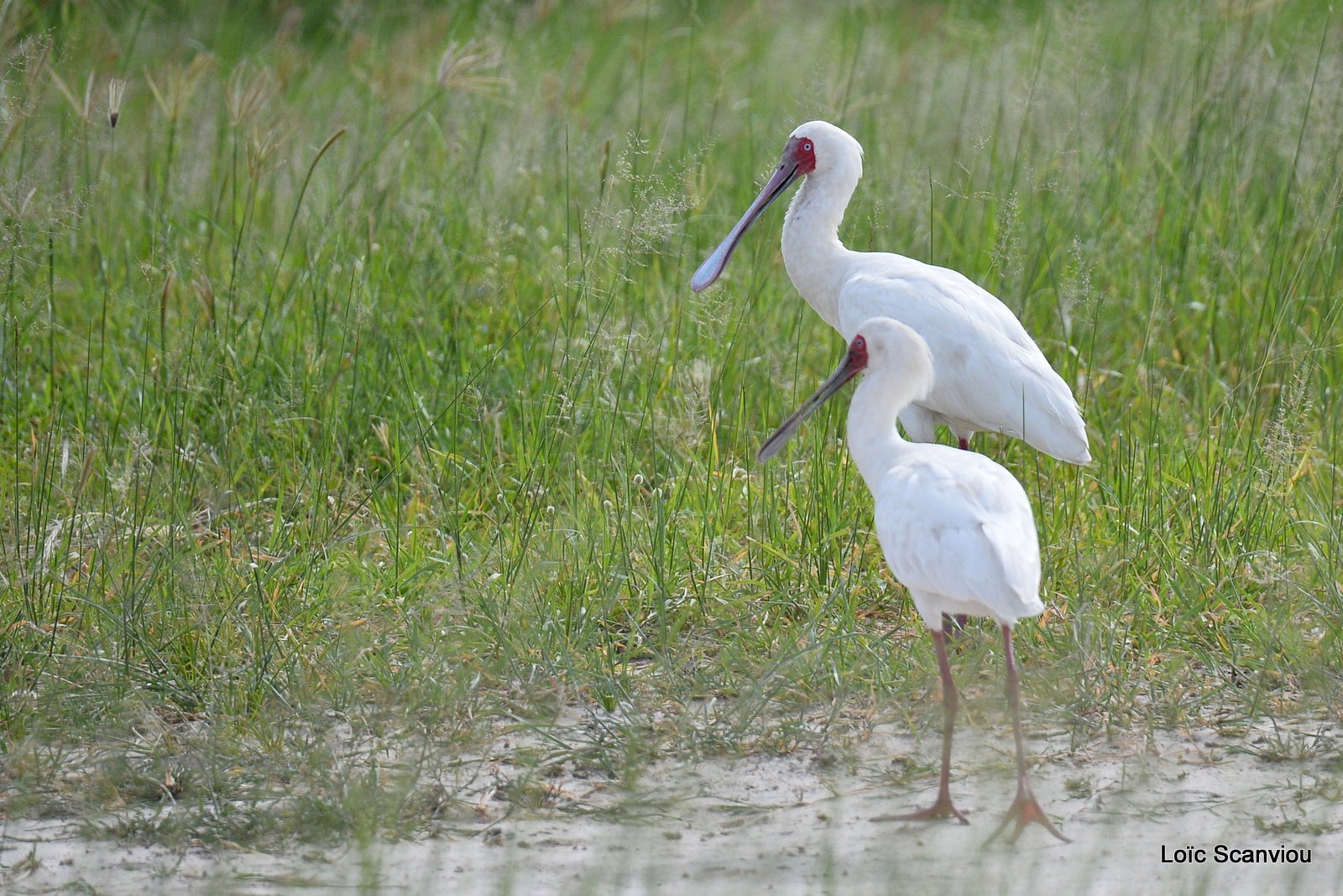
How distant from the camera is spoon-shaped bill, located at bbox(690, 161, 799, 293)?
17.1ft

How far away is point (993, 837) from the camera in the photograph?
325 centimetres

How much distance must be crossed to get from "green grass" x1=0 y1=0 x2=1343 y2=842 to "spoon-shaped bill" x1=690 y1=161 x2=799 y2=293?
151 millimetres

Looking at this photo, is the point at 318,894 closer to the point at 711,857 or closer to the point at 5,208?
the point at 711,857

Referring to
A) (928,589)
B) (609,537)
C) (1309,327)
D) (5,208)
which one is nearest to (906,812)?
(928,589)

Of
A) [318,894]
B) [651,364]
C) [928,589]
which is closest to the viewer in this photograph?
[318,894]

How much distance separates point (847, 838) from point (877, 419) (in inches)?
40.3

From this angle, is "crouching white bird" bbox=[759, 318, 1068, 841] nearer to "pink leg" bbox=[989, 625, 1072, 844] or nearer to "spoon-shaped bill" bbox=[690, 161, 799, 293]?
"pink leg" bbox=[989, 625, 1072, 844]

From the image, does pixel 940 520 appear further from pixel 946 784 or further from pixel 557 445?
pixel 557 445

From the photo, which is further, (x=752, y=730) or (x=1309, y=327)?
(x=1309, y=327)

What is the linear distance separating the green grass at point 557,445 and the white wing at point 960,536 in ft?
1.73

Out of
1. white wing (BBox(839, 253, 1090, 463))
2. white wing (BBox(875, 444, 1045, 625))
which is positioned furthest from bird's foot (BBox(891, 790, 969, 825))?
white wing (BBox(839, 253, 1090, 463))

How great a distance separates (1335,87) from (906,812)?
12.9ft

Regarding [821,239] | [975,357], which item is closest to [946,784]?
[975,357]

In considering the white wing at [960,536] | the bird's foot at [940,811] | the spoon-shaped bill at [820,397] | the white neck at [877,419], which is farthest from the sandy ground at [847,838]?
the spoon-shaped bill at [820,397]
